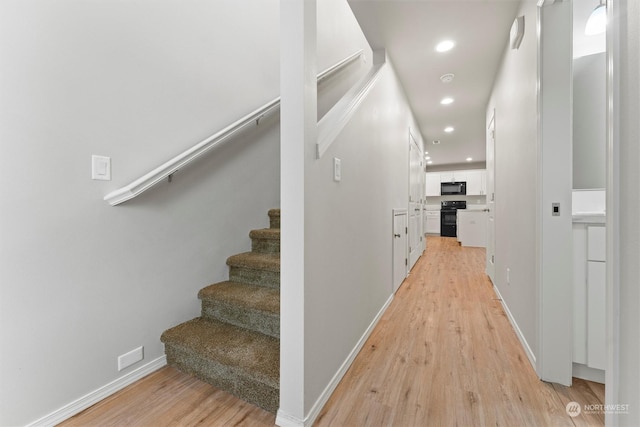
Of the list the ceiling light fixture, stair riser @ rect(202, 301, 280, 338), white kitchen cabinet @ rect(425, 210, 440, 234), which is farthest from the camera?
white kitchen cabinet @ rect(425, 210, 440, 234)

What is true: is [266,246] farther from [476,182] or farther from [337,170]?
[476,182]

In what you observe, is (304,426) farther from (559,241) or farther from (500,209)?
(500,209)

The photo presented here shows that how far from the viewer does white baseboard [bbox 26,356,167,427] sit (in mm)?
1149

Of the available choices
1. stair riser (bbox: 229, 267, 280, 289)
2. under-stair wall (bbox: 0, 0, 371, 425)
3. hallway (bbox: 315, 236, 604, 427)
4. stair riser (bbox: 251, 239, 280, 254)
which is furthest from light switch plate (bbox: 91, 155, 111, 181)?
hallway (bbox: 315, 236, 604, 427)

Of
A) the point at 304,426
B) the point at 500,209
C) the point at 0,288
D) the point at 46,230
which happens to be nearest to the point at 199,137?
the point at 46,230

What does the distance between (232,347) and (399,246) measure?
2132mm

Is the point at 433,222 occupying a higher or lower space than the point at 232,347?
higher

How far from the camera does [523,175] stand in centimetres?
183

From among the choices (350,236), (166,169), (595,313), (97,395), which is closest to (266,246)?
(350,236)

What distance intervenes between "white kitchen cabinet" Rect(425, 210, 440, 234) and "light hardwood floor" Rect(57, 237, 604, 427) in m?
7.44

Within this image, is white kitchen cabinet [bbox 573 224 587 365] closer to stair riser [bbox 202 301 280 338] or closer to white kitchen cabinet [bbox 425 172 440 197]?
stair riser [bbox 202 301 280 338]

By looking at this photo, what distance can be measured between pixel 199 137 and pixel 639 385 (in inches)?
85.6

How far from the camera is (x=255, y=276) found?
191 cm

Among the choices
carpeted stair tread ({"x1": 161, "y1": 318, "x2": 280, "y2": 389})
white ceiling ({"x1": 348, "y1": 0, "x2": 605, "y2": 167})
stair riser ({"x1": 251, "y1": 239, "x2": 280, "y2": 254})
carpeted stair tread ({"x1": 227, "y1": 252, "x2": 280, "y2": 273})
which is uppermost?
white ceiling ({"x1": 348, "y1": 0, "x2": 605, "y2": 167})
